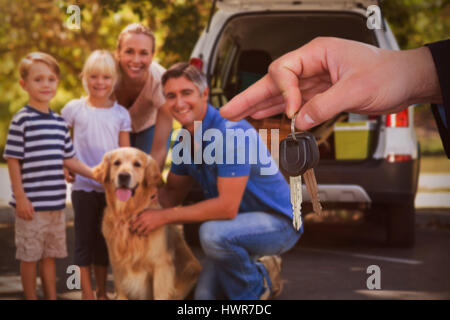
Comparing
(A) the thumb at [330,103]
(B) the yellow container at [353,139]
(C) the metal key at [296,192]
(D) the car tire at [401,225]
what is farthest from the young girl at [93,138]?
(A) the thumb at [330,103]

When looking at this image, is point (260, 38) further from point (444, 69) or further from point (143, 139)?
point (444, 69)

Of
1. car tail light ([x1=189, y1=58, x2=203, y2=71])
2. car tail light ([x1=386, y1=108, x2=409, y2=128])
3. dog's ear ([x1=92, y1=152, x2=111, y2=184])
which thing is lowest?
dog's ear ([x1=92, y1=152, x2=111, y2=184])

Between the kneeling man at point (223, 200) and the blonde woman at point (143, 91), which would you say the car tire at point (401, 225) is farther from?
the blonde woman at point (143, 91)

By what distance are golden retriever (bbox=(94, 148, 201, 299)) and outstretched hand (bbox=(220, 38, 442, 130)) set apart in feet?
6.90

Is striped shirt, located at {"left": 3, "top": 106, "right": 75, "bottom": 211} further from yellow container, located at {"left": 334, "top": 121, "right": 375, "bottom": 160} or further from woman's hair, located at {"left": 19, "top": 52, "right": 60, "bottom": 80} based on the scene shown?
yellow container, located at {"left": 334, "top": 121, "right": 375, "bottom": 160}

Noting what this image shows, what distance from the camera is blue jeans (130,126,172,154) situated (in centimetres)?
352

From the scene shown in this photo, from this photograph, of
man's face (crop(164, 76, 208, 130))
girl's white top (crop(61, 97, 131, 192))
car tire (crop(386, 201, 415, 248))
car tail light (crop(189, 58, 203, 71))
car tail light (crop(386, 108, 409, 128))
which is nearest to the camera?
man's face (crop(164, 76, 208, 130))

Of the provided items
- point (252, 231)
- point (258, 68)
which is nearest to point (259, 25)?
point (258, 68)

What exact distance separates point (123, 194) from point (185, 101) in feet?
1.76

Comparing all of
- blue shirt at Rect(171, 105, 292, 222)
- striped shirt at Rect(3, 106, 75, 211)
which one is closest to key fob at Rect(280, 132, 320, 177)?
blue shirt at Rect(171, 105, 292, 222)

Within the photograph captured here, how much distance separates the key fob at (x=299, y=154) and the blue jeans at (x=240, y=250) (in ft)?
7.04
